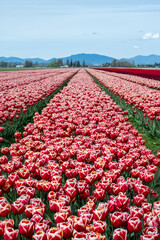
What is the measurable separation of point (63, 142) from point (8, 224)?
2453 millimetres

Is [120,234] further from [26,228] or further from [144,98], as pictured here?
[144,98]

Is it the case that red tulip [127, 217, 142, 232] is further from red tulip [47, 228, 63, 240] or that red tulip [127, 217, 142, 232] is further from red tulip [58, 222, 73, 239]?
red tulip [47, 228, 63, 240]

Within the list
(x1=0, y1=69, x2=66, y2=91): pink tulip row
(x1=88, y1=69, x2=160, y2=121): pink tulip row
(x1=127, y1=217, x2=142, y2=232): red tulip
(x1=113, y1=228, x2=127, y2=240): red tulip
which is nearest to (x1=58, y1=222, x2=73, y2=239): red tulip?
(x1=113, y1=228, x2=127, y2=240): red tulip

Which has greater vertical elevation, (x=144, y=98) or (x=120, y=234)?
(x=144, y=98)

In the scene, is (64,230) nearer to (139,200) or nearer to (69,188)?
(69,188)

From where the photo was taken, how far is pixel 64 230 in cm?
206

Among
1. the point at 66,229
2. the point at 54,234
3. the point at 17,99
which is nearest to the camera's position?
the point at 54,234

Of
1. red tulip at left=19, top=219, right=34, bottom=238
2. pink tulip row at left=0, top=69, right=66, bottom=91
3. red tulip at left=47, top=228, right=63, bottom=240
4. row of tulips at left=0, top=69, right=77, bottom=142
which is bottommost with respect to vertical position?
red tulip at left=19, top=219, right=34, bottom=238

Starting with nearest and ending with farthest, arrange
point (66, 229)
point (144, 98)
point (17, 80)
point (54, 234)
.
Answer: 1. point (54, 234)
2. point (66, 229)
3. point (144, 98)
4. point (17, 80)

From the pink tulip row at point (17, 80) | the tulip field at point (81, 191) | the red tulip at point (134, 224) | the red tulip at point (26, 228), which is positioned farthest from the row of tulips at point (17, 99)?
the red tulip at point (134, 224)

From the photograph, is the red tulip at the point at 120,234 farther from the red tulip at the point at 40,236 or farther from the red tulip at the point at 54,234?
the red tulip at the point at 40,236

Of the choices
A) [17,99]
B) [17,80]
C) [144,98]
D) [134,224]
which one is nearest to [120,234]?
[134,224]

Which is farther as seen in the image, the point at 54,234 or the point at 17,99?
the point at 17,99

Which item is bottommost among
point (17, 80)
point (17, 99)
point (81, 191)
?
point (81, 191)
